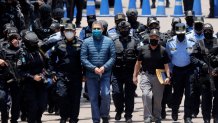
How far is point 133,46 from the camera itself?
751 inches

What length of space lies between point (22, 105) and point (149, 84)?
2.55m

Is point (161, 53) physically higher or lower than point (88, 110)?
higher

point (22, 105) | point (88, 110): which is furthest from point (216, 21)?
point (22, 105)

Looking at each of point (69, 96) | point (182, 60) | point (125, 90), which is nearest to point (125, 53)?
point (125, 90)

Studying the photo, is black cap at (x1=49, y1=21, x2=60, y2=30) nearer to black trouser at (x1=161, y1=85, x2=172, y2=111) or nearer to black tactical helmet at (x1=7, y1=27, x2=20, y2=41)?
black tactical helmet at (x1=7, y1=27, x2=20, y2=41)

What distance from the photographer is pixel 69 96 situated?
18500mm

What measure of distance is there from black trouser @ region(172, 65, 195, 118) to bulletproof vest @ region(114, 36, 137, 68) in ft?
2.85

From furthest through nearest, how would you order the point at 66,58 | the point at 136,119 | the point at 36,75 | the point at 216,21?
1. the point at 216,21
2. the point at 136,119
3. the point at 66,58
4. the point at 36,75

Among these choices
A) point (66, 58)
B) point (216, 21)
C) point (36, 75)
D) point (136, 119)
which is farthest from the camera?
point (216, 21)

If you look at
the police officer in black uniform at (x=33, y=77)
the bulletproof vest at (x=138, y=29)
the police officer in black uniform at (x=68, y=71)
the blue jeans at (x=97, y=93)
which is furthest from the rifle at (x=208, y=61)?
the police officer in black uniform at (x=33, y=77)

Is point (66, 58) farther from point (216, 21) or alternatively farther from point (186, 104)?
point (216, 21)

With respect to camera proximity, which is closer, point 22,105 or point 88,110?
point 22,105

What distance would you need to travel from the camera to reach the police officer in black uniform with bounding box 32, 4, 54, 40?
2041 cm

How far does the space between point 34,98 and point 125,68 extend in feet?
8.47
